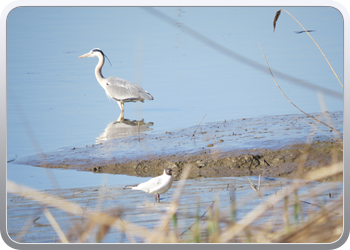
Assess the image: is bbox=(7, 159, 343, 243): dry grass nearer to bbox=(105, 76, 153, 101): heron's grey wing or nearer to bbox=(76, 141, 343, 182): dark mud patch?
bbox=(76, 141, 343, 182): dark mud patch

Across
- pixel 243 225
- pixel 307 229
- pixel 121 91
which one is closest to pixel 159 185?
pixel 243 225

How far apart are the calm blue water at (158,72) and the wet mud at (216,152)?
0.41 metres

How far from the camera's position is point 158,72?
31.1ft

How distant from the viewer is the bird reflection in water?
6461 mm

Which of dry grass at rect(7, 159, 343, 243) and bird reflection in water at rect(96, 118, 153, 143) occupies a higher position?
dry grass at rect(7, 159, 343, 243)

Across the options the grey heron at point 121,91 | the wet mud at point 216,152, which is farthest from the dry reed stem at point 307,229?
the grey heron at point 121,91

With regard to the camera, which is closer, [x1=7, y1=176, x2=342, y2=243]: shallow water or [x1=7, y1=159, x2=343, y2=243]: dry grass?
[x1=7, y1=159, x2=343, y2=243]: dry grass

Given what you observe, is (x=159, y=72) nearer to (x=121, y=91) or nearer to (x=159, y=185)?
(x=121, y=91)

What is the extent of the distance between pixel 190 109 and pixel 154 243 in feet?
19.0

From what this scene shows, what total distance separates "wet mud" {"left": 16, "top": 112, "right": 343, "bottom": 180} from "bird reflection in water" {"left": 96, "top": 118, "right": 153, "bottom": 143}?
0.22 meters

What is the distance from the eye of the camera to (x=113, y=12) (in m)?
2.60

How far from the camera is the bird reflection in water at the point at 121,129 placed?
6.46 m

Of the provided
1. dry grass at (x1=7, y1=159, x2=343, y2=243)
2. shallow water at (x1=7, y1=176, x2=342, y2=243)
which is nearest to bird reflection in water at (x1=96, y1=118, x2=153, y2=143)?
shallow water at (x1=7, y1=176, x2=342, y2=243)

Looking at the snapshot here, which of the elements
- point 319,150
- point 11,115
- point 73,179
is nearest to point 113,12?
point 11,115
